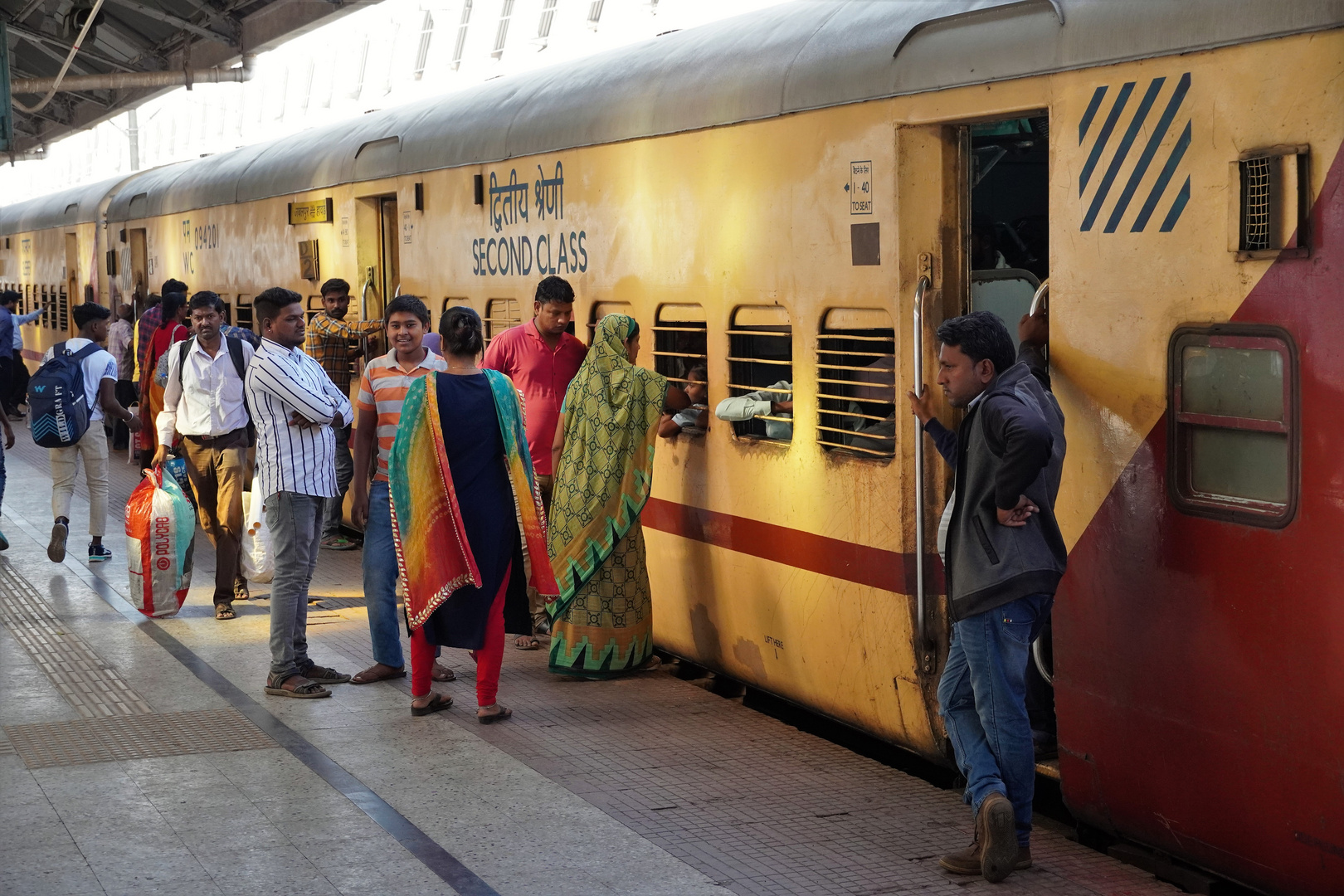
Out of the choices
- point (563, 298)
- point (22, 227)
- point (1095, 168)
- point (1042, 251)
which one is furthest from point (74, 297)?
point (1095, 168)

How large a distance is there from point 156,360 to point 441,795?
7.71 meters

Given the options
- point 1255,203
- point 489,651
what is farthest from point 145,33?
point 1255,203

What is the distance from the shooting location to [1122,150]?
4.38 m

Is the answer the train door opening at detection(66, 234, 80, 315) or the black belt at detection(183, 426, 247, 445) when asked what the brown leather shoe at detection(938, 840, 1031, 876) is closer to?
the black belt at detection(183, 426, 247, 445)

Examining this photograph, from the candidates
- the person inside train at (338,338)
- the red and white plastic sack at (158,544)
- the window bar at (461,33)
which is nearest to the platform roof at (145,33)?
the window bar at (461,33)

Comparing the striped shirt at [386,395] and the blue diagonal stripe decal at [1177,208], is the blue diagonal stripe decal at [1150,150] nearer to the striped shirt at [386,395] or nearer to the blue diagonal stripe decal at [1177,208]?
the blue diagonal stripe decal at [1177,208]

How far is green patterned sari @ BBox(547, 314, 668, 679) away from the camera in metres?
6.86

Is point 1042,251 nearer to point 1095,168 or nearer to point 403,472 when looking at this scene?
point 1095,168

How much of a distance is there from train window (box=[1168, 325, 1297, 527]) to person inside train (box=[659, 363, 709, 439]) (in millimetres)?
2728

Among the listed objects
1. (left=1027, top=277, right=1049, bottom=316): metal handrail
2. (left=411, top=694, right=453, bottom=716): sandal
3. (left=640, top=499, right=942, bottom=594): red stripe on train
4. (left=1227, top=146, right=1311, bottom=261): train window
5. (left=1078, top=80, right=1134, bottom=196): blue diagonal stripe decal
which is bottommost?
(left=411, top=694, right=453, bottom=716): sandal

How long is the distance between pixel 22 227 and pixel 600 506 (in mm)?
21139

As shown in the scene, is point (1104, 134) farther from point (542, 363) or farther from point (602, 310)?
point (542, 363)

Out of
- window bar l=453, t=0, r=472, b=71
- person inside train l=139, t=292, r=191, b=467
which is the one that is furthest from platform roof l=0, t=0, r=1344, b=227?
window bar l=453, t=0, r=472, b=71

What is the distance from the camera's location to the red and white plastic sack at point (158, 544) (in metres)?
8.43
